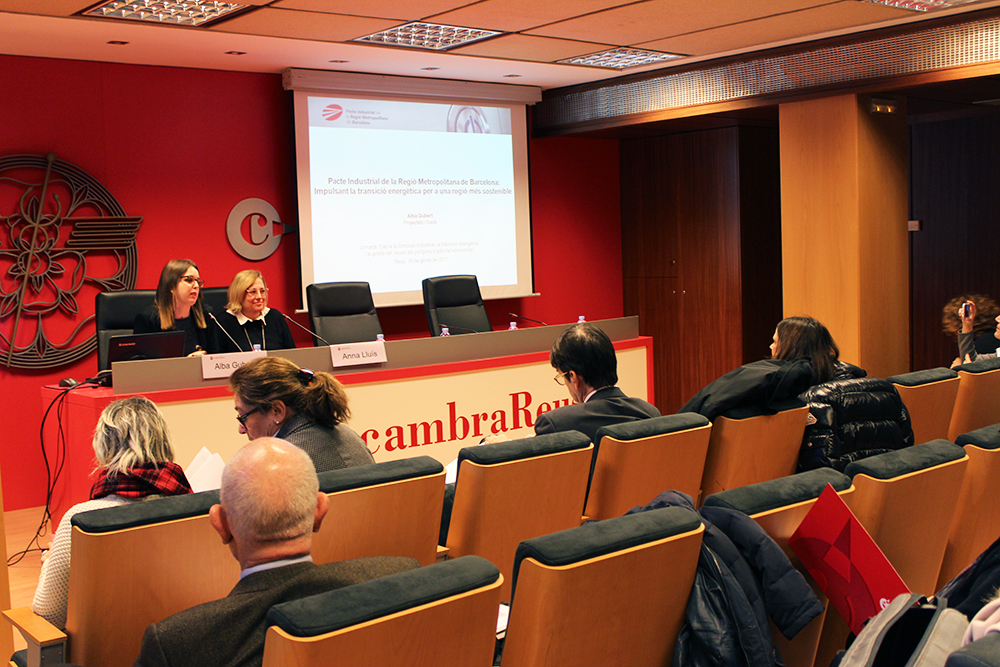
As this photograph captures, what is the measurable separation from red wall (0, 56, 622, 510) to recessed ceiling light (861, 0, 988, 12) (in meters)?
4.16

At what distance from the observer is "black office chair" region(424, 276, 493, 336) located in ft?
21.0

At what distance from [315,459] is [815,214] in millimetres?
4934

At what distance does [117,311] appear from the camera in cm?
510

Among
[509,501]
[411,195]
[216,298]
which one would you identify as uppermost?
[411,195]

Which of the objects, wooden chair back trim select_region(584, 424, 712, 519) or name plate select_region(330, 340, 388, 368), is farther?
name plate select_region(330, 340, 388, 368)

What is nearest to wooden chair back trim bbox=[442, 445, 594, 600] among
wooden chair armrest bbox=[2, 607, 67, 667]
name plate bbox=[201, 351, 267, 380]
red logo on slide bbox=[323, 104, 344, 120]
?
wooden chair armrest bbox=[2, 607, 67, 667]

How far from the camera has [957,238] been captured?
8.23 m

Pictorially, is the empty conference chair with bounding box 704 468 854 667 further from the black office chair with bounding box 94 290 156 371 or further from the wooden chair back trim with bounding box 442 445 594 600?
the black office chair with bounding box 94 290 156 371

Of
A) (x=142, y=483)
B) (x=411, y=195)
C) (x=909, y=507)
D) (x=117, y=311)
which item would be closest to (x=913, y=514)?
(x=909, y=507)

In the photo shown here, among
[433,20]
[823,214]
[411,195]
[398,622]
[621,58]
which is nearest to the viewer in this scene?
[398,622]

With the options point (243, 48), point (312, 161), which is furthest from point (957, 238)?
point (243, 48)

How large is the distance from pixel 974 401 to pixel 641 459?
2.09m

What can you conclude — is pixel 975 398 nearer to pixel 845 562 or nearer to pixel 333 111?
pixel 845 562

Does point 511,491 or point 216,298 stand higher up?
point 216,298
